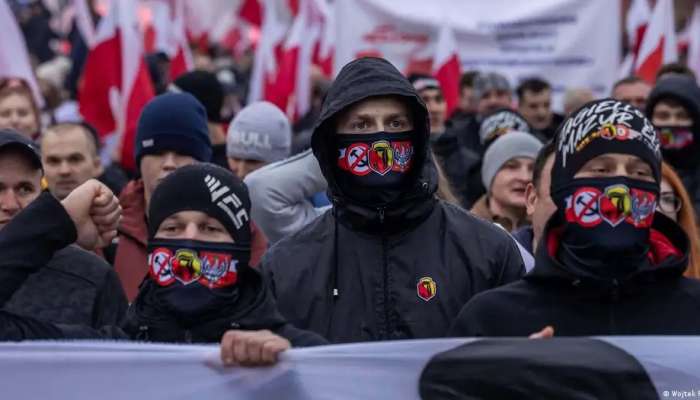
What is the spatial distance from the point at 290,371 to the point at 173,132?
3.01m

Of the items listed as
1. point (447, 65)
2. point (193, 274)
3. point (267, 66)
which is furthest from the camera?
point (267, 66)

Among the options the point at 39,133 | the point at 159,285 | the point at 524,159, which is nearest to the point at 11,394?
the point at 159,285

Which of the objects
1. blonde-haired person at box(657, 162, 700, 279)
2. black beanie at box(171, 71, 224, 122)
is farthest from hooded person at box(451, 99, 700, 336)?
black beanie at box(171, 71, 224, 122)

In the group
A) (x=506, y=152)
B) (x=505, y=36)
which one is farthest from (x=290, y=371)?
(x=505, y=36)

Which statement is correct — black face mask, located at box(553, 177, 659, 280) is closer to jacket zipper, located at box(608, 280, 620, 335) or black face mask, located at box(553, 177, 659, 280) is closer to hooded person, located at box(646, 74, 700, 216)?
jacket zipper, located at box(608, 280, 620, 335)

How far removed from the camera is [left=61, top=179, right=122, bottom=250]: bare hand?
178 inches

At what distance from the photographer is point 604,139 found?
4102mm

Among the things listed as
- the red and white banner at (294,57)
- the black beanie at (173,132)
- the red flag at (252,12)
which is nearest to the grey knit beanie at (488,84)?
the red and white banner at (294,57)

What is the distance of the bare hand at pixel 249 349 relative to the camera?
12.6 feet

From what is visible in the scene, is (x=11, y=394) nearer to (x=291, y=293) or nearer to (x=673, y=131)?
(x=291, y=293)

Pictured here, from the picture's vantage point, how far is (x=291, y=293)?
4672 millimetres

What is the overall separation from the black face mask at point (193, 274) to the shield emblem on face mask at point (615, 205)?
1.03 metres

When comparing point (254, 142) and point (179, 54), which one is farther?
point (179, 54)

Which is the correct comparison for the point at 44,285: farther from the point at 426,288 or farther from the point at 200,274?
the point at 426,288
